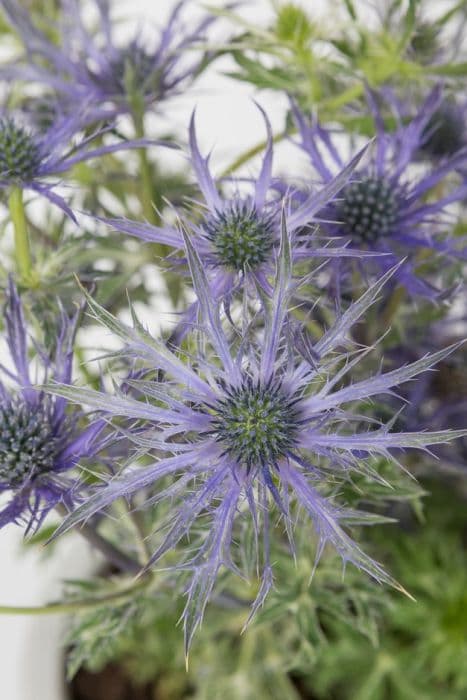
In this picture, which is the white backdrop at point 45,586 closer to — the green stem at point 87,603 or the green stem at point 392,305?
the green stem at point 87,603

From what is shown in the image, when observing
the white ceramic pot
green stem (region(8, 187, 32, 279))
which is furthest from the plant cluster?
the white ceramic pot

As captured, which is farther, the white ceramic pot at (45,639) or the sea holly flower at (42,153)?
the white ceramic pot at (45,639)

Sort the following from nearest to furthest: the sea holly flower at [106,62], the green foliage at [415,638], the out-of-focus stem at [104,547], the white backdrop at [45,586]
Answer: the out-of-focus stem at [104,547] → the sea holly flower at [106,62] → the white backdrop at [45,586] → the green foliage at [415,638]

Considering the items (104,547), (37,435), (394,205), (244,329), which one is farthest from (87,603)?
(394,205)

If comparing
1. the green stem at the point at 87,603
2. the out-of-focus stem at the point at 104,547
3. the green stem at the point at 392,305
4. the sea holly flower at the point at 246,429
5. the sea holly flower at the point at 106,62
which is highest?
the sea holly flower at the point at 106,62

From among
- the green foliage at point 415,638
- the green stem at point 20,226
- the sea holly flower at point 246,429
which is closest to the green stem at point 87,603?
the sea holly flower at point 246,429

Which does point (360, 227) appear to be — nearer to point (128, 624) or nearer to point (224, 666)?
point (128, 624)

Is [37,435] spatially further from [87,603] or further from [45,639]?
[45,639]

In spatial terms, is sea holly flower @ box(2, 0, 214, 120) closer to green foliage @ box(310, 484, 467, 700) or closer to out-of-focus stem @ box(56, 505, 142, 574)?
out-of-focus stem @ box(56, 505, 142, 574)
